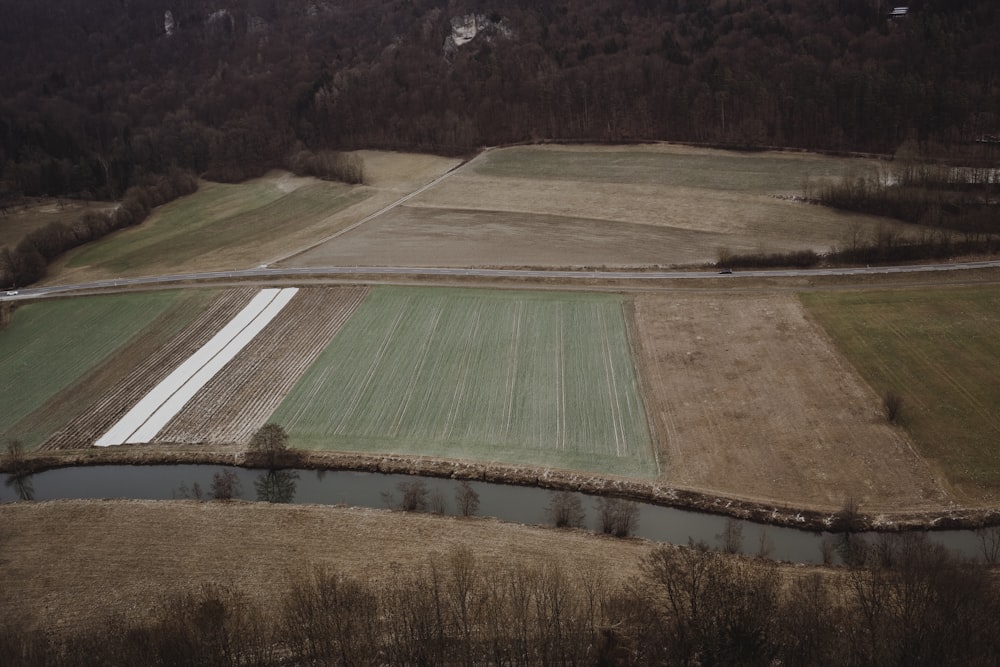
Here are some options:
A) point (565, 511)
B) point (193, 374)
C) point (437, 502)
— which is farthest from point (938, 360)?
point (193, 374)

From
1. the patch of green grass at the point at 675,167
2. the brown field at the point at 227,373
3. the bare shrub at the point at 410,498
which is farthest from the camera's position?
the patch of green grass at the point at 675,167

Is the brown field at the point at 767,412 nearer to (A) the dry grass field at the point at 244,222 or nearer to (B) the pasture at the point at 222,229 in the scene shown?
(A) the dry grass field at the point at 244,222

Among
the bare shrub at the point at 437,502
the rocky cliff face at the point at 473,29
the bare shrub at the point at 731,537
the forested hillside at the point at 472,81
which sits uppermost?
the rocky cliff face at the point at 473,29

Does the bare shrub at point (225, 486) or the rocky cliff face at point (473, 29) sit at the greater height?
the rocky cliff face at point (473, 29)

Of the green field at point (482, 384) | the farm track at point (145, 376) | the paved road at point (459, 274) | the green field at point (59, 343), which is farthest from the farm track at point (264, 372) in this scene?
the green field at point (59, 343)

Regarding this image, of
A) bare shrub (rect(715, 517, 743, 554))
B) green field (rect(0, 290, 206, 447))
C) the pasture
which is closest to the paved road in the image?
green field (rect(0, 290, 206, 447))
